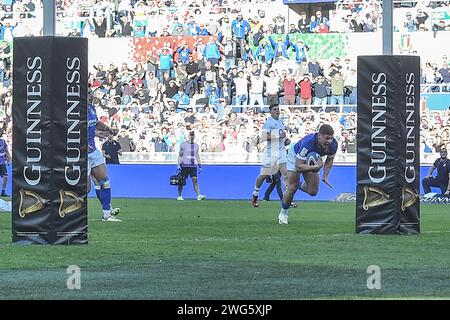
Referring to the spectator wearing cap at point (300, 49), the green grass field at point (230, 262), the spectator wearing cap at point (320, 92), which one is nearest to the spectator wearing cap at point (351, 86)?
the spectator wearing cap at point (320, 92)

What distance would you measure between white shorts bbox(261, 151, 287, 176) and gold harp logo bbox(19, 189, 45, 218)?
479 inches

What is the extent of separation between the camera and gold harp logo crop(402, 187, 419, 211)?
17984 millimetres

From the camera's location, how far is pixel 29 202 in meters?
15.2

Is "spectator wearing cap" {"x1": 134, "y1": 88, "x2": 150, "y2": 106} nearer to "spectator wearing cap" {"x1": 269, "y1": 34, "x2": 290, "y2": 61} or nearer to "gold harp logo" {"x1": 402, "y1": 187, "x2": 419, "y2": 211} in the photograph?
"spectator wearing cap" {"x1": 269, "y1": 34, "x2": 290, "y2": 61}

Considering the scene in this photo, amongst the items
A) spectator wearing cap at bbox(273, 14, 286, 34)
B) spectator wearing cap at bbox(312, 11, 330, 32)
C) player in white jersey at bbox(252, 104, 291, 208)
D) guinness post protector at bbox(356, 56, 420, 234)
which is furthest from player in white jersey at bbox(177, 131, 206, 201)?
guinness post protector at bbox(356, 56, 420, 234)

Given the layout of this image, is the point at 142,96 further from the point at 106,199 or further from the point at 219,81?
the point at 106,199

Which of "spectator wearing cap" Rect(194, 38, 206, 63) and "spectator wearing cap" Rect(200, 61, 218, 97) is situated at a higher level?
"spectator wearing cap" Rect(194, 38, 206, 63)

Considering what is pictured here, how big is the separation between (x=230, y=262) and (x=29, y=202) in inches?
119

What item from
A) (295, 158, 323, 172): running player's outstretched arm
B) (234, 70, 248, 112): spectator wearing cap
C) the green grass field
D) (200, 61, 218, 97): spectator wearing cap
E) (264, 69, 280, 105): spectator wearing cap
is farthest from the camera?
(200, 61, 218, 97): spectator wearing cap

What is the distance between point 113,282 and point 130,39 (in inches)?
1239

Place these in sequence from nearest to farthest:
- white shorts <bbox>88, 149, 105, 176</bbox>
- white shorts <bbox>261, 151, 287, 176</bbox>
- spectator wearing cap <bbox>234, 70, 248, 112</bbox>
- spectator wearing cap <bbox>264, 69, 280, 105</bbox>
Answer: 1. white shorts <bbox>88, 149, 105, 176</bbox>
2. white shorts <bbox>261, 151, 287, 176</bbox>
3. spectator wearing cap <bbox>264, 69, 280, 105</bbox>
4. spectator wearing cap <bbox>234, 70, 248, 112</bbox>

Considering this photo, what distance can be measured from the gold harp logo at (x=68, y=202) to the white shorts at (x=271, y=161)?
39.1ft

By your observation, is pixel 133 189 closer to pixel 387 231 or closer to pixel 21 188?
pixel 387 231

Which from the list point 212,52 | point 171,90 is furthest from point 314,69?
point 171,90
